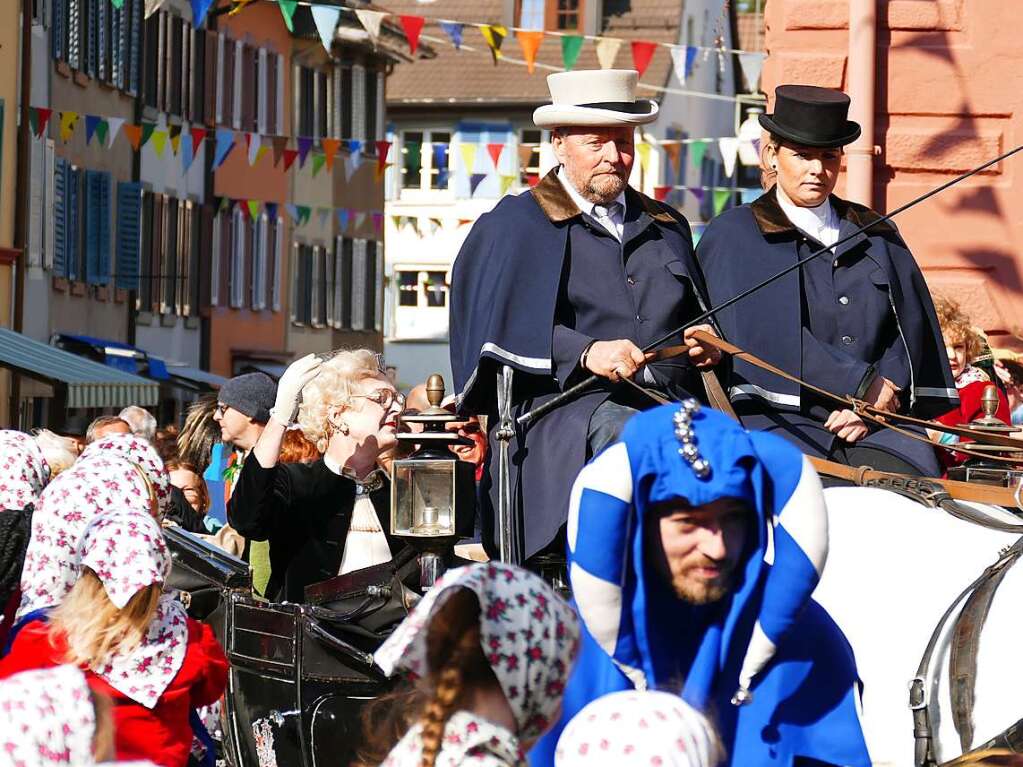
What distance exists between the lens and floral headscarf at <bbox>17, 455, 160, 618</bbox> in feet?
17.7

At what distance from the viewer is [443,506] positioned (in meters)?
6.16

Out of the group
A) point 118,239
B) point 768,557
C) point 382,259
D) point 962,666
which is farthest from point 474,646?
point 382,259

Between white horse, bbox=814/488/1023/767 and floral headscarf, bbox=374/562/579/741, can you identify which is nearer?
floral headscarf, bbox=374/562/579/741

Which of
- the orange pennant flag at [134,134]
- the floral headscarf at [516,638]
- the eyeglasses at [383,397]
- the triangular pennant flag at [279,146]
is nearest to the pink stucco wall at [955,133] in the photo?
the eyeglasses at [383,397]

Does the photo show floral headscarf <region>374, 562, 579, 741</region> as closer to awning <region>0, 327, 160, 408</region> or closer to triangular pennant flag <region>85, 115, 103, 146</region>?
awning <region>0, 327, 160, 408</region>

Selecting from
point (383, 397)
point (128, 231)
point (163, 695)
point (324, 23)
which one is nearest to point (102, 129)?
point (128, 231)

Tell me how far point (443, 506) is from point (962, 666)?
1.76 meters

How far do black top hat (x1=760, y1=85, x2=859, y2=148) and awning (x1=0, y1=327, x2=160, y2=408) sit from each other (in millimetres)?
13788

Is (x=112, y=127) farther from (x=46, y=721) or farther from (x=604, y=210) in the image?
(x=46, y=721)

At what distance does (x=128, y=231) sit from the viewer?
28.2 m

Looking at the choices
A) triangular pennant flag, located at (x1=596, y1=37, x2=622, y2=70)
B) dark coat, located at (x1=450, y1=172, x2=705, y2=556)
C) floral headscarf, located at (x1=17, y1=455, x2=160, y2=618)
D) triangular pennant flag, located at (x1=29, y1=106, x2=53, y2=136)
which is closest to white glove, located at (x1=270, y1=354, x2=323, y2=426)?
dark coat, located at (x1=450, y1=172, x2=705, y2=556)

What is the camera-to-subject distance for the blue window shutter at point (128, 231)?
91.6 ft

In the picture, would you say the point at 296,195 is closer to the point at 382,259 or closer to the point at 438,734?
the point at 382,259

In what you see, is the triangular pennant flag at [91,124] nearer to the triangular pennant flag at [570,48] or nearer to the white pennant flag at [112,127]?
the white pennant flag at [112,127]
